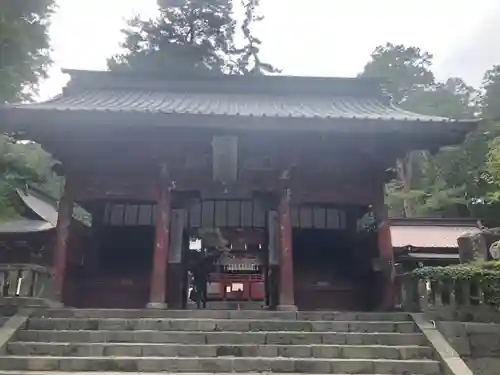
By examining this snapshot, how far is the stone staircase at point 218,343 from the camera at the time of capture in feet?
22.5

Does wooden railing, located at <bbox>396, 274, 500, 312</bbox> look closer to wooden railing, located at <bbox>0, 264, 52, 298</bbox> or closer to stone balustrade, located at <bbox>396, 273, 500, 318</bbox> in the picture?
stone balustrade, located at <bbox>396, 273, 500, 318</bbox>

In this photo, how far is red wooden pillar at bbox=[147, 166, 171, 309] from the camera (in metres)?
9.47

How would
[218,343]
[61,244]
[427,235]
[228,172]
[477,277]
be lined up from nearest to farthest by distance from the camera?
[218,343] < [477,277] < [61,244] < [228,172] < [427,235]

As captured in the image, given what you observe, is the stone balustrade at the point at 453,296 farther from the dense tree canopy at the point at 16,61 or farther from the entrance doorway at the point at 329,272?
the dense tree canopy at the point at 16,61

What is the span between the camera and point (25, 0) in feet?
33.4

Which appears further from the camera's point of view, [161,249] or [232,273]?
[232,273]

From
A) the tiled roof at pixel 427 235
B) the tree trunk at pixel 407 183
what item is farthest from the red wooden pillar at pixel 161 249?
the tree trunk at pixel 407 183

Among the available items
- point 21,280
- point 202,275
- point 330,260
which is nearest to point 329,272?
point 330,260

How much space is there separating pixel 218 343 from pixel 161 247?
290 cm

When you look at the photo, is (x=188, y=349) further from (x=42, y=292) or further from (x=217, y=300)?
(x=217, y=300)

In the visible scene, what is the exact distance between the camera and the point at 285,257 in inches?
391

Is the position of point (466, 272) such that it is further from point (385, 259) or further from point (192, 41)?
point (192, 41)

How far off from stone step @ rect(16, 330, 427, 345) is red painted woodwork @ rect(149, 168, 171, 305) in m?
1.84

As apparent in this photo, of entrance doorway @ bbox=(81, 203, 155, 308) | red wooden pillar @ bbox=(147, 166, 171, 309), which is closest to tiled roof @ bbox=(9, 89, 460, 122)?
red wooden pillar @ bbox=(147, 166, 171, 309)
